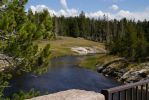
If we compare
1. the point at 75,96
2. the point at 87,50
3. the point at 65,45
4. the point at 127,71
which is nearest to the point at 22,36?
the point at 75,96

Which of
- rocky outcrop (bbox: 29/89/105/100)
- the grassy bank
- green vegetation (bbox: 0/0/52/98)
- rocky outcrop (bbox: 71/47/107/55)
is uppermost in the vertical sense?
green vegetation (bbox: 0/0/52/98)

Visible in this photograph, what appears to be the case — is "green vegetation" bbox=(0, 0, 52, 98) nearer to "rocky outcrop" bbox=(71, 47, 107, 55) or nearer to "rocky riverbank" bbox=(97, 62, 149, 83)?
"rocky riverbank" bbox=(97, 62, 149, 83)

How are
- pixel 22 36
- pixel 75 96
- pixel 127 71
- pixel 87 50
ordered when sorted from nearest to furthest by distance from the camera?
pixel 75 96, pixel 22 36, pixel 127 71, pixel 87 50

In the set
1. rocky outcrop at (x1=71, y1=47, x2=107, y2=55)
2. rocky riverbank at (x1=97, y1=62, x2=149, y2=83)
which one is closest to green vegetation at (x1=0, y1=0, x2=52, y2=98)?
rocky riverbank at (x1=97, y1=62, x2=149, y2=83)

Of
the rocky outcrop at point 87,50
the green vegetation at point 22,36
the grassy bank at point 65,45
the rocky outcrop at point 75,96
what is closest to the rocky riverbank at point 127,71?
the green vegetation at point 22,36

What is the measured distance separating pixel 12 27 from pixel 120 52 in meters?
92.9

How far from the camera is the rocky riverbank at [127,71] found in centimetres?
6940

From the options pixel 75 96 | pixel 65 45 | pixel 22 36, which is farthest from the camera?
pixel 65 45

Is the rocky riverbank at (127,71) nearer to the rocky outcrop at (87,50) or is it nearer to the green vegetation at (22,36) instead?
the green vegetation at (22,36)

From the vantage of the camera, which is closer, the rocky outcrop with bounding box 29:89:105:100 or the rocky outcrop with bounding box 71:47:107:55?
the rocky outcrop with bounding box 29:89:105:100

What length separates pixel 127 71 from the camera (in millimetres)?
77125

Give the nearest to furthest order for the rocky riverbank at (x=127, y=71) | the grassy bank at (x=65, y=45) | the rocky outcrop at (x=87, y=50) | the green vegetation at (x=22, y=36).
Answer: the green vegetation at (x=22, y=36)
the rocky riverbank at (x=127, y=71)
the grassy bank at (x=65, y=45)
the rocky outcrop at (x=87, y=50)

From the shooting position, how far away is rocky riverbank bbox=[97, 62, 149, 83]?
69.4 meters

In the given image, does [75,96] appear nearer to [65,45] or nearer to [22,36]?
[22,36]
